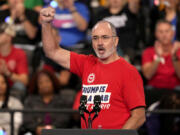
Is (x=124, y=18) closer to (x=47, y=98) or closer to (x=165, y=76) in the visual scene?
(x=165, y=76)

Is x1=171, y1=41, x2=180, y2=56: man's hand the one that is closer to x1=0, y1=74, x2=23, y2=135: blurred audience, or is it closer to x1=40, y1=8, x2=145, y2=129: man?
x1=0, y1=74, x2=23, y2=135: blurred audience

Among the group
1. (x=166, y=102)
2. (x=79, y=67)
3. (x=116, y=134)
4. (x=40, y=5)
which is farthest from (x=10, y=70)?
(x=116, y=134)

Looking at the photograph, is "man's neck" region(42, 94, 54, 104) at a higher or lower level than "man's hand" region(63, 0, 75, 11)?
lower

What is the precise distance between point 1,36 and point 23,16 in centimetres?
66

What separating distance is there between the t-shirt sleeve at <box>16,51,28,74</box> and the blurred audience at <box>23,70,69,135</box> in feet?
1.23

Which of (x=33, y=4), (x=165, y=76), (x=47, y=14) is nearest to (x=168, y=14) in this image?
(x=165, y=76)

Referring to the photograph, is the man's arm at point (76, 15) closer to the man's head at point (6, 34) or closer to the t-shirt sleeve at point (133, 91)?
the man's head at point (6, 34)

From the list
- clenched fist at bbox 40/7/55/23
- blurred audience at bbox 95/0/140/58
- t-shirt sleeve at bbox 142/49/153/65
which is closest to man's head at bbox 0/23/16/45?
blurred audience at bbox 95/0/140/58

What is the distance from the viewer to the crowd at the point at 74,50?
244 inches

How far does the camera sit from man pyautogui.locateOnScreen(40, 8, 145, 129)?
12.7ft

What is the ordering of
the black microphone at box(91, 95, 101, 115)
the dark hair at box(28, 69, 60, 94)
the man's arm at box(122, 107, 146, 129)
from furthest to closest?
1. the dark hair at box(28, 69, 60, 94)
2. the man's arm at box(122, 107, 146, 129)
3. the black microphone at box(91, 95, 101, 115)

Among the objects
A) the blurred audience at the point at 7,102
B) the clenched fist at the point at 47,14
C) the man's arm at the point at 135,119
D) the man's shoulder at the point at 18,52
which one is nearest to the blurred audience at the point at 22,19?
the man's shoulder at the point at 18,52

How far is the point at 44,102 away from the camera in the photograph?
638cm

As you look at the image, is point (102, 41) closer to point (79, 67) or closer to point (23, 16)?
point (79, 67)
